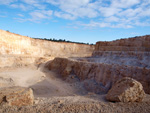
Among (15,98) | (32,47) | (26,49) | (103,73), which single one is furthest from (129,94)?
(32,47)

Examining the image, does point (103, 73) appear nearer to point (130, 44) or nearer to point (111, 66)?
point (111, 66)

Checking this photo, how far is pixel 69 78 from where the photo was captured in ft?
44.5

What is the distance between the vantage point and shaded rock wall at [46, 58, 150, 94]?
728 centimetres

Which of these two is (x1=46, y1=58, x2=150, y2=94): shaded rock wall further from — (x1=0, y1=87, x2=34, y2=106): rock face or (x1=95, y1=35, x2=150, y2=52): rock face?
(x1=95, y1=35, x2=150, y2=52): rock face

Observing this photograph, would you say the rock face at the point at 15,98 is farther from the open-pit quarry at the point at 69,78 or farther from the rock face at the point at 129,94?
the rock face at the point at 129,94

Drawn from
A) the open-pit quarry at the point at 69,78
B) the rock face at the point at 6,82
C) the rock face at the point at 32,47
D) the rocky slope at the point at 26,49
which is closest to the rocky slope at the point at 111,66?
the open-pit quarry at the point at 69,78

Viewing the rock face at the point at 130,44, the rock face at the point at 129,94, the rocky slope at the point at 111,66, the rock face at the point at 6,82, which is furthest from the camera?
the rock face at the point at 130,44

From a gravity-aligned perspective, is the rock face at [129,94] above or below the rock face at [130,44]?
below

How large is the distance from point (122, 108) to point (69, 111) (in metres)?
1.58

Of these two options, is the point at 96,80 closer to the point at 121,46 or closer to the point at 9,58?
the point at 121,46

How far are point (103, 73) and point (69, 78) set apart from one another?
15.1ft

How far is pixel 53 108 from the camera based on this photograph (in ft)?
12.0

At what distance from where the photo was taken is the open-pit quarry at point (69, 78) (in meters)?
3.78

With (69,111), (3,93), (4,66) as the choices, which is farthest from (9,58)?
(69,111)
